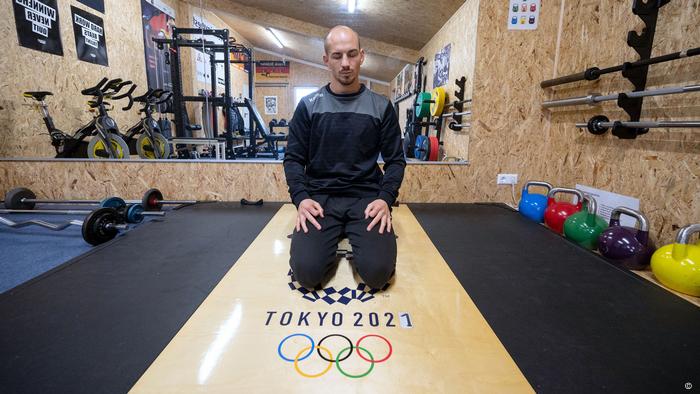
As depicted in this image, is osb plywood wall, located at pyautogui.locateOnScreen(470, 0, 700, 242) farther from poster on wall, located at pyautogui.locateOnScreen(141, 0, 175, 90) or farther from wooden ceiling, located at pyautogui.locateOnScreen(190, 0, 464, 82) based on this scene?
poster on wall, located at pyautogui.locateOnScreen(141, 0, 175, 90)

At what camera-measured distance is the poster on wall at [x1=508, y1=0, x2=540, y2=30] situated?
2.58 meters

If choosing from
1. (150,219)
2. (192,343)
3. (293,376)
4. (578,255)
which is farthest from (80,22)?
(578,255)

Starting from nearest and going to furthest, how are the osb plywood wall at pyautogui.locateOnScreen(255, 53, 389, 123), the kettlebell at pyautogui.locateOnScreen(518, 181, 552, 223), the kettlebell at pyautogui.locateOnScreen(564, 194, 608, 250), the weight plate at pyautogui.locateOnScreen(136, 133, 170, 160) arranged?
the kettlebell at pyautogui.locateOnScreen(564, 194, 608, 250) → the kettlebell at pyautogui.locateOnScreen(518, 181, 552, 223) → the weight plate at pyautogui.locateOnScreen(136, 133, 170, 160) → the osb plywood wall at pyautogui.locateOnScreen(255, 53, 389, 123)

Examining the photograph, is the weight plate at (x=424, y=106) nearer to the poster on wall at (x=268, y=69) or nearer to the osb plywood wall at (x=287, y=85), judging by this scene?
the osb plywood wall at (x=287, y=85)

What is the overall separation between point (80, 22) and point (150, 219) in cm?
224

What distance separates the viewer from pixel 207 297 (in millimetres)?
1271

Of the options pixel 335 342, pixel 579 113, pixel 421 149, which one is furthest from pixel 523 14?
pixel 335 342

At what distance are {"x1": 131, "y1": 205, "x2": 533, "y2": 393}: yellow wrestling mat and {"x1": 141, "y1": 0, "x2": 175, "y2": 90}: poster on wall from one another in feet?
12.6

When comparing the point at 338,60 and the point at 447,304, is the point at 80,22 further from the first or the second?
the point at 447,304

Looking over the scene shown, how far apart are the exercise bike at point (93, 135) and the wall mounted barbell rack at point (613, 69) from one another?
3.61 m

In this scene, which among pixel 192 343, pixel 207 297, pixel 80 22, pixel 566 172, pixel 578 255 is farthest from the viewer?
pixel 80 22

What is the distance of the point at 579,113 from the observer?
2393 mm

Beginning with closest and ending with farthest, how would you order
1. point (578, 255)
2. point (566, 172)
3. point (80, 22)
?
point (578, 255)
point (566, 172)
point (80, 22)

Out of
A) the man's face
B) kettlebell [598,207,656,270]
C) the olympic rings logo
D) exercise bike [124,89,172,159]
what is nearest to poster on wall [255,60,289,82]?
exercise bike [124,89,172,159]
